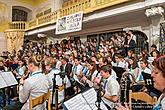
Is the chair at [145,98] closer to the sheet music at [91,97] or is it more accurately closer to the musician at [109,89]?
the musician at [109,89]

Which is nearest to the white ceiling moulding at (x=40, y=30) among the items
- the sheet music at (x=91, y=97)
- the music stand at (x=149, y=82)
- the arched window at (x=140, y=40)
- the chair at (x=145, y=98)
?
the arched window at (x=140, y=40)

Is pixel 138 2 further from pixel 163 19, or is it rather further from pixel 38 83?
pixel 38 83

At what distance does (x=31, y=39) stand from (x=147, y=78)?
15556mm

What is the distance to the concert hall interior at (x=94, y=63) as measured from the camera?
3.45m

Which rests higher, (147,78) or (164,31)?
(164,31)

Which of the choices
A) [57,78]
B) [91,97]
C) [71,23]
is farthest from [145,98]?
[71,23]

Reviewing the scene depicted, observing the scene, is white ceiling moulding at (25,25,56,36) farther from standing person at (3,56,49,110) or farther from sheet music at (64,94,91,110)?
sheet music at (64,94,91,110)

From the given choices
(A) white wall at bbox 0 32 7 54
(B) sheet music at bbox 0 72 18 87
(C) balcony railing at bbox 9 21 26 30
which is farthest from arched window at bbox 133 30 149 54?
(A) white wall at bbox 0 32 7 54

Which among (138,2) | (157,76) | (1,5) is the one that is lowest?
(157,76)

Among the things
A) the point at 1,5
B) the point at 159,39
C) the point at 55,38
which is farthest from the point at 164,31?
the point at 1,5

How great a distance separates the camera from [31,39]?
1970 cm

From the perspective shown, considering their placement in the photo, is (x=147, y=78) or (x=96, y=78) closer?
(x=147, y=78)

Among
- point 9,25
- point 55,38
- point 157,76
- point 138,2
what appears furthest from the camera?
point 9,25

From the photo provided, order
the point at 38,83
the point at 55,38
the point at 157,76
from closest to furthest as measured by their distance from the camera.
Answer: the point at 157,76 < the point at 38,83 < the point at 55,38
